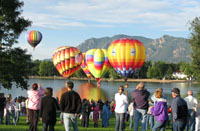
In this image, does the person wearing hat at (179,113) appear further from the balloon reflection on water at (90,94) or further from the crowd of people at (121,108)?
the balloon reflection on water at (90,94)

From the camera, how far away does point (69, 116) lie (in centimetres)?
870

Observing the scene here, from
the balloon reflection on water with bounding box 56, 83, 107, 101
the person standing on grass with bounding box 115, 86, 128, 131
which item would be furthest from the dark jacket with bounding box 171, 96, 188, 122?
the balloon reflection on water with bounding box 56, 83, 107, 101

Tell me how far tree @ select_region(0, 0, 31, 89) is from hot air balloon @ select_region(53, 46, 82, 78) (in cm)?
3619

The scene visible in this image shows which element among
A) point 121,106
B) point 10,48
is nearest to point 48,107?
point 121,106

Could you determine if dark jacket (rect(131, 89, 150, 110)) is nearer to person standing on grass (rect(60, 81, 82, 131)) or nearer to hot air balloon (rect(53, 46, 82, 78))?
person standing on grass (rect(60, 81, 82, 131))

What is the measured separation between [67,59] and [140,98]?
163 ft

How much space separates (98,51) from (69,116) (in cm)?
5903

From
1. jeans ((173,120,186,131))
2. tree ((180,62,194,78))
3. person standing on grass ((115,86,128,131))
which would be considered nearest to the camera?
jeans ((173,120,186,131))

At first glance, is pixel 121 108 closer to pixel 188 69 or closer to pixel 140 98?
pixel 140 98

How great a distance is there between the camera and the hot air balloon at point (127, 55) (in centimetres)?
4688

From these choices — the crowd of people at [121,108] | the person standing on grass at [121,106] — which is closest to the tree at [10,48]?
the crowd of people at [121,108]

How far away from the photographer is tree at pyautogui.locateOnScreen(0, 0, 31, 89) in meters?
21.3

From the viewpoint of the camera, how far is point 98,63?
64875 millimetres

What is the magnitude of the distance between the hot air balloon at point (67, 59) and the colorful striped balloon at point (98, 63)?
4.45m
